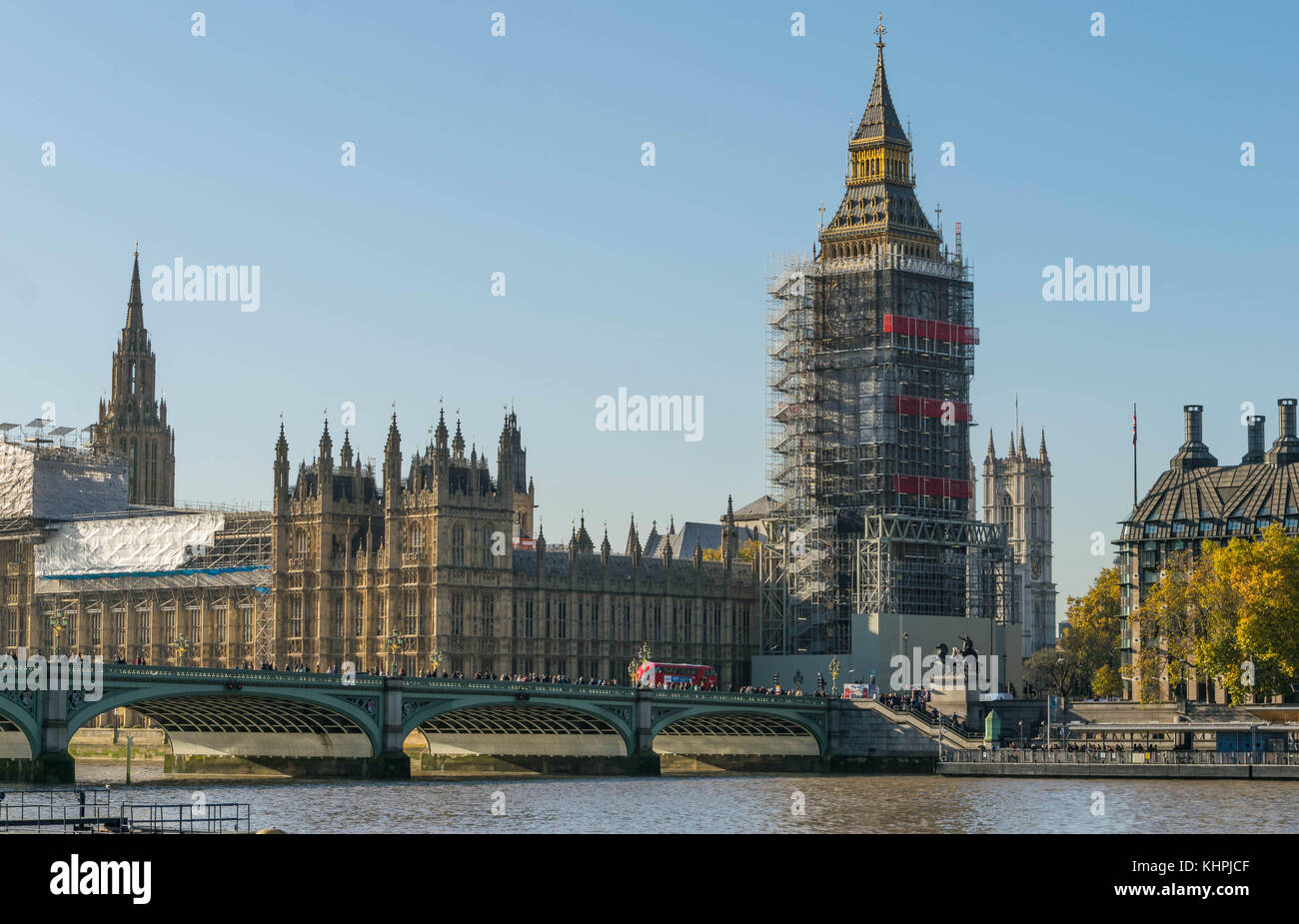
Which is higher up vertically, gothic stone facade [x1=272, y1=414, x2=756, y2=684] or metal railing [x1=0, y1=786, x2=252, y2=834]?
gothic stone facade [x1=272, y1=414, x2=756, y2=684]

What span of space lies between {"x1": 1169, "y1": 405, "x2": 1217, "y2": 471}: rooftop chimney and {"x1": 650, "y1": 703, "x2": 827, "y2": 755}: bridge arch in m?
40.9

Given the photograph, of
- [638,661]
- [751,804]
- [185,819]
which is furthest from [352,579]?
[185,819]

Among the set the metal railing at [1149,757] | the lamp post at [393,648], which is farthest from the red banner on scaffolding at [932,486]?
the metal railing at [1149,757]

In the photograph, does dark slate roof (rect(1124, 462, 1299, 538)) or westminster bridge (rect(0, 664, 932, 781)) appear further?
dark slate roof (rect(1124, 462, 1299, 538))

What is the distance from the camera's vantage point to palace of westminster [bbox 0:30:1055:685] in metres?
131

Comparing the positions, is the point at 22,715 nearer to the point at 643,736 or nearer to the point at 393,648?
the point at 643,736

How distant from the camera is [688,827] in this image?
68.0m

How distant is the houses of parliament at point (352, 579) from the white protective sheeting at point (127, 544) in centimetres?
14

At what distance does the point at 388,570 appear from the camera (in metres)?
132

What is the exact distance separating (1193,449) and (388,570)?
52.9 metres

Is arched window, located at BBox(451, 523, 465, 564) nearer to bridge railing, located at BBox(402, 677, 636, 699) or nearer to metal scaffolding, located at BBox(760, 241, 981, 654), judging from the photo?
metal scaffolding, located at BBox(760, 241, 981, 654)

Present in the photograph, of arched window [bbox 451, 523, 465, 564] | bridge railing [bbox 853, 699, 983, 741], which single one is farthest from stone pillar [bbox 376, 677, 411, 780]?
arched window [bbox 451, 523, 465, 564]

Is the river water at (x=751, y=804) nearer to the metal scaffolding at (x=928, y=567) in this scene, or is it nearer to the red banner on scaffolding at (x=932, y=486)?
the metal scaffolding at (x=928, y=567)

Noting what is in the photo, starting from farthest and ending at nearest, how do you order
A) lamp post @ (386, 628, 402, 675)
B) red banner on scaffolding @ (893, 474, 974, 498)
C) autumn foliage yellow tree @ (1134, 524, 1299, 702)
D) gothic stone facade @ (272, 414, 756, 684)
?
red banner on scaffolding @ (893, 474, 974, 498)
gothic stone facade @ (272, 414, 756, 684)
lamp post @ (386, 628, 402, 675)
autumn foliage yellow tree @ (1134, 524, 1299, 702)
